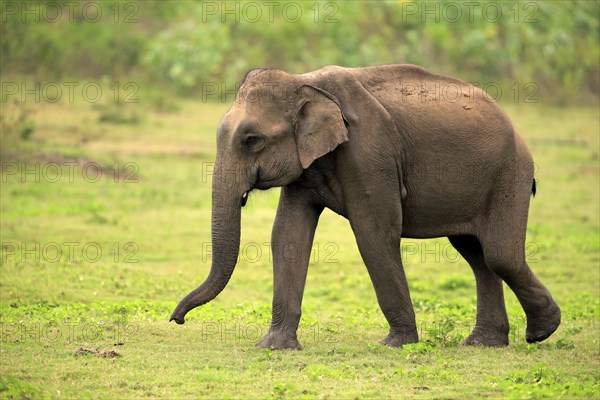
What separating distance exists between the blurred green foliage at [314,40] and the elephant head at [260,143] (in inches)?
713

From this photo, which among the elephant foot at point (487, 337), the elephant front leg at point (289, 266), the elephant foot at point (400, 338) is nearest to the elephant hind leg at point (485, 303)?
the elephant foot at point (487, 337)

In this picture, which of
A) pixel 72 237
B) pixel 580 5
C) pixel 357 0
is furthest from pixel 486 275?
pixel 580 5

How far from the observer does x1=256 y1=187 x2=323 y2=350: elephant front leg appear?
10.3 m

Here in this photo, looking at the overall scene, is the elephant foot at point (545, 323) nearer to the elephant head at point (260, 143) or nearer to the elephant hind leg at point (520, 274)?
the elephant hind leg at point (520, 274)

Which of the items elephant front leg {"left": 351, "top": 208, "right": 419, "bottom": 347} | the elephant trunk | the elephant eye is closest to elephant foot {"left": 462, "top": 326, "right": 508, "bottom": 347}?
elephant front leg {"left": 351, "top": 208, "right": 419, "bottom": 347}

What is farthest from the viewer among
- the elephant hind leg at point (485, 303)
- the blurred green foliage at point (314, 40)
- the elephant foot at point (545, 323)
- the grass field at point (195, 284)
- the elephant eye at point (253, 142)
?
the blurred green foliage at point (314, 40)

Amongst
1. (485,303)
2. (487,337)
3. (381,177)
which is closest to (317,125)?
(381,177)

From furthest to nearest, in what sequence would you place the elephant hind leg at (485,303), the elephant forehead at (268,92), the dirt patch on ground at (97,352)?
1. the elephant hind leg at (485,303)
2. the elephant forehead at (268,92)
3. the dirt patch on ground at (97,352)

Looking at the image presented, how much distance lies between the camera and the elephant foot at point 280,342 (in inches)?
404

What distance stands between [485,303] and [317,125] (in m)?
2.54

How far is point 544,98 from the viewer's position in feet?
98.0

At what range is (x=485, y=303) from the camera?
11133 mm

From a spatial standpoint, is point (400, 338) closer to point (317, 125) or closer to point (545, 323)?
point (545, 323)

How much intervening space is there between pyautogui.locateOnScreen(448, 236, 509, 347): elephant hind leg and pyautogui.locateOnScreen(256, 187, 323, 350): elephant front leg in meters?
1.63
